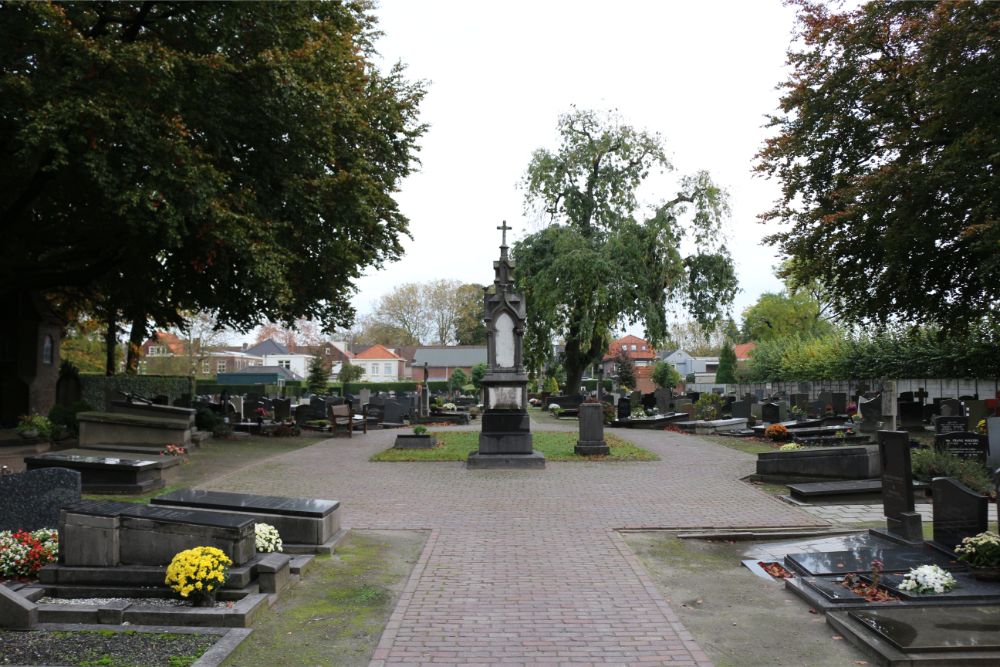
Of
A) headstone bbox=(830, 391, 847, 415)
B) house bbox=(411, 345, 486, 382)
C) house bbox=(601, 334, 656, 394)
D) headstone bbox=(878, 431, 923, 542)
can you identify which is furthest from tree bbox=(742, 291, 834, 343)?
headstone bbox=(878, 431, 923, 542)

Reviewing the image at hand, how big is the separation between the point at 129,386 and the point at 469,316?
59.6 metres

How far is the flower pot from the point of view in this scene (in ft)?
21.5

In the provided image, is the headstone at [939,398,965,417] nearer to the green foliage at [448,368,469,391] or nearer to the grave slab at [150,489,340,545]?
the grave slab at [150,489,340,545]

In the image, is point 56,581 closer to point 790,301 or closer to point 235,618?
point 235,618

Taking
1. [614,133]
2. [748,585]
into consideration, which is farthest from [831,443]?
[614,133]

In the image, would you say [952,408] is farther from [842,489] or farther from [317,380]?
[317,380]

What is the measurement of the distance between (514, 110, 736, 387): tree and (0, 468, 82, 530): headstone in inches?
1043

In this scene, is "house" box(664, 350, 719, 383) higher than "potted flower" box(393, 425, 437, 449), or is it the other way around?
"house" box(664, 350, 719, 383)

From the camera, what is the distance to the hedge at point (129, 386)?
2956cm

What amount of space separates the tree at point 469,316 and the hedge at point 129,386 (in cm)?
4907

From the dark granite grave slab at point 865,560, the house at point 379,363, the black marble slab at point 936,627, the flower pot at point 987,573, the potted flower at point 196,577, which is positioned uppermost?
the house at point 379,363

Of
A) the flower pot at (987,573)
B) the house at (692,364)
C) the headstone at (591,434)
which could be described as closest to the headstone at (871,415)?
the headstone at (591,434)

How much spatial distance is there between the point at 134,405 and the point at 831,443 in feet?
55.7

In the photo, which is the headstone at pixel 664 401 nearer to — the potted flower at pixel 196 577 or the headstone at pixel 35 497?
the headstone at pixel 35 497
